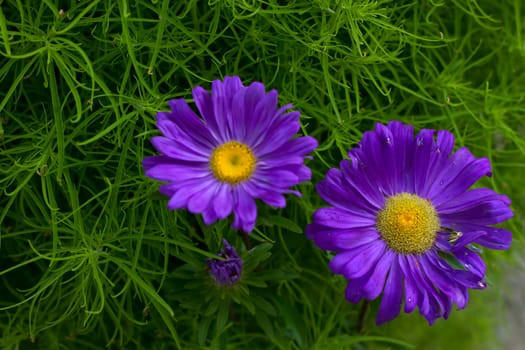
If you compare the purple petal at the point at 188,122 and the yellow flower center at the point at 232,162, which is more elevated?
the purple petal at the point at 188,122

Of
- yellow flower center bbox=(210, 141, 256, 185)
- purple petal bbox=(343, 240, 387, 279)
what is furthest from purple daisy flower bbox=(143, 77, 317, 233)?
purple petal bbox=(343, 240, 387, 279)

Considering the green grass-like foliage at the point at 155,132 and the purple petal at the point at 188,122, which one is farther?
the green grass-like foliage at the point at 155,132

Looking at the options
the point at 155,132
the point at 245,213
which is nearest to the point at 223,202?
the point at 245,213

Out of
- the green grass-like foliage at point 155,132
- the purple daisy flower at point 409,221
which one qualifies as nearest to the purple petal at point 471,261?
the purple daisy flower at point 409,221

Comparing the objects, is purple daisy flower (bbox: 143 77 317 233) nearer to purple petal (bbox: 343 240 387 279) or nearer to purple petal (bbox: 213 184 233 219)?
purple petal (bbox: 213 184 233 219)

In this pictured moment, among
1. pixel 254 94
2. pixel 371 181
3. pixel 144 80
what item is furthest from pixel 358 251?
pixel 144 80

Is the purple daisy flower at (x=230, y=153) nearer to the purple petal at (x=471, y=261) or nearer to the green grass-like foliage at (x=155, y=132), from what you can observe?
the green grass-like foliage at (x=155, y=132)

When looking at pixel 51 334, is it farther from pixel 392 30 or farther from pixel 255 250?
pixel 392 30
